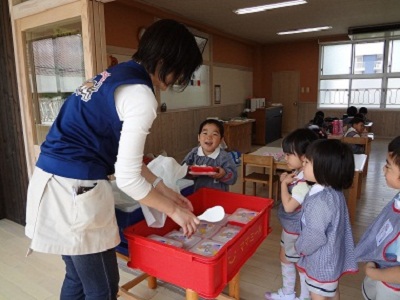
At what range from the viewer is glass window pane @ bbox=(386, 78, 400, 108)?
732 cm

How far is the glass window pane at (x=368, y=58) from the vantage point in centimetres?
740

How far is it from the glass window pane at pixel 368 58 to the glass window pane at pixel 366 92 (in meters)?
0.25

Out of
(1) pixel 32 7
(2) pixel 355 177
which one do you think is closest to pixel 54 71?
(1) pixel 32 7

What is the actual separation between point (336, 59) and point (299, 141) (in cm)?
737

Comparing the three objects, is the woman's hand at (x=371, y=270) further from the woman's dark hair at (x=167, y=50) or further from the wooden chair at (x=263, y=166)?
the wooden chair at (x=263, y=166)

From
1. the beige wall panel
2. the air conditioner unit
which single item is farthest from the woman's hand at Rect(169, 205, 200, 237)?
the air conditioner unit

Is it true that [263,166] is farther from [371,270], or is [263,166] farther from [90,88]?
[90,88]

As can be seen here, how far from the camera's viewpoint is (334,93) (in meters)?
8.06

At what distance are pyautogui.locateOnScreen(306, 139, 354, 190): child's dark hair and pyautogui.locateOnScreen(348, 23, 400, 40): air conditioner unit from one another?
→ 6.53m

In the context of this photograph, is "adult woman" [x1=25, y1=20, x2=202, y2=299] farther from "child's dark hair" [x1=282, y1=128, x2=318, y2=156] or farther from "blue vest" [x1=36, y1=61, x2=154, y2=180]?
"child's dark hair" [x1=282, y1=128, x2=318, y2=156]

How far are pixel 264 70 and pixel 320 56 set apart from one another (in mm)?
1536

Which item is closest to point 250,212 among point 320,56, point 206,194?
point 206,194

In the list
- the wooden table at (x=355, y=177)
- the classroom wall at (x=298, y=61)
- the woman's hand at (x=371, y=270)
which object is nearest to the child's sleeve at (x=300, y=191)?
the woman's hand at (x=371, y=270)

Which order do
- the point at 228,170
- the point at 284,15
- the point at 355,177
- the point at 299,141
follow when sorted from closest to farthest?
the point at 299,141, the point at 228,170, the point at 355,177, the point at 284,15
